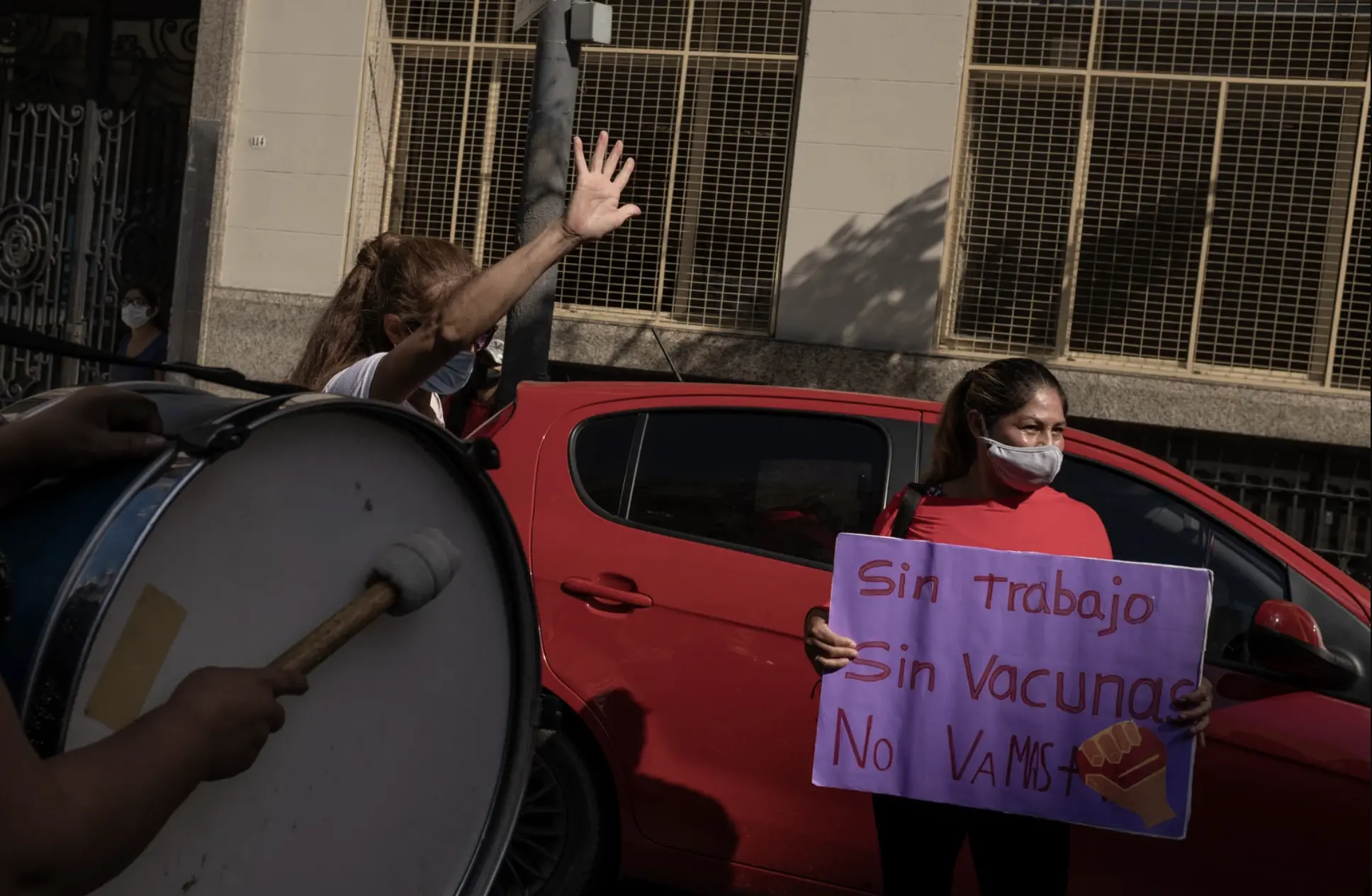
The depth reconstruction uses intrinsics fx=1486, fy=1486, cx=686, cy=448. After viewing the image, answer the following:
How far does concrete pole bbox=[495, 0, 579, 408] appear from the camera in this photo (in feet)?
22.3

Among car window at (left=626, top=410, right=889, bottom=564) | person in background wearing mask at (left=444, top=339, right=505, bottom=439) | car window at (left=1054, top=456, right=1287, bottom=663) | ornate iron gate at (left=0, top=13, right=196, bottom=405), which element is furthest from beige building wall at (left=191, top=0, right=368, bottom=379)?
car window at (left=1054, top=456, right=1287, bottom=663)

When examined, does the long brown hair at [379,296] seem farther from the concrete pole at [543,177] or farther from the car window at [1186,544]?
the concrete pole at [543,177]

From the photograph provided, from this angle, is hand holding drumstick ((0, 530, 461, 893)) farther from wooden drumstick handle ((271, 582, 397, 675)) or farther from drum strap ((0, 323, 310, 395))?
drum strap ((0, 323, 310, 395))

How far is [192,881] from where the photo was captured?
5.17 ft

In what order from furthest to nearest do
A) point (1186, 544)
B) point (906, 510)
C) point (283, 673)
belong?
1. point (1186, 544)
2. point (906, 510)
3. point (283, 673)

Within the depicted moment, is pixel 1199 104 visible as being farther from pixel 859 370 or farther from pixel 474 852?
pixel 474 852

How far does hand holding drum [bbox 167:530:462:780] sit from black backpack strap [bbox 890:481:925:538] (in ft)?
5.93

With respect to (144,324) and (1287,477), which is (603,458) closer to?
(1287,477)

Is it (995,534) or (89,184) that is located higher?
(89,184)

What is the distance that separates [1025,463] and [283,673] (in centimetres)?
227

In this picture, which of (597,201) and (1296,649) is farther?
(1296,649)

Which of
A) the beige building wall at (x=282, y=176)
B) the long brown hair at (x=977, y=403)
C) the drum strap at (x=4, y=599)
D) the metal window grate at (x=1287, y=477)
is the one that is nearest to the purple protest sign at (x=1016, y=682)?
the long brown hair at (x=977, y=403)

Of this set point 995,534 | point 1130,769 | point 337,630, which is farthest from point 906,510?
point 337,630

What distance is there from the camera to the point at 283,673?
1513 millimetres
